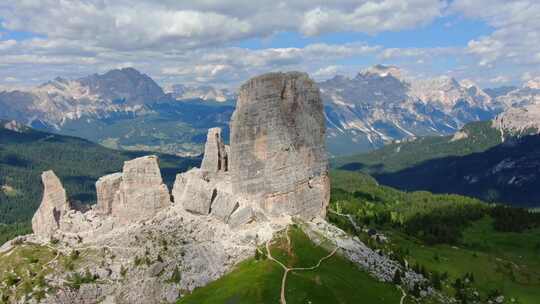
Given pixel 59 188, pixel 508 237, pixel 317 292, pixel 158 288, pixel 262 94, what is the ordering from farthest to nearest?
1. pixel 508 237
2. pixel 59 188
3. pixel 262 94
4. pixel 158 288
5. pixel 317 292

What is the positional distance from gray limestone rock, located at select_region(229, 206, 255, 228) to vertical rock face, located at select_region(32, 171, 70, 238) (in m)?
41.9

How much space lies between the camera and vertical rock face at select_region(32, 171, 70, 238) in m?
118

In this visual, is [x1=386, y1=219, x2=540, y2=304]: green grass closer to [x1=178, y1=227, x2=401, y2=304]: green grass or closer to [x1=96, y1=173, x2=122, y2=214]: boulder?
[x1=178, y1=227, x2=401, y2=304]: green grass

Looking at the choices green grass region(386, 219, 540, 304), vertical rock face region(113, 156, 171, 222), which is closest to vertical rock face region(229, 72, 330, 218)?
vertical rock face region(113, 156, 171, 222)

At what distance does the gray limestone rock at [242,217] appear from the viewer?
104062 mm

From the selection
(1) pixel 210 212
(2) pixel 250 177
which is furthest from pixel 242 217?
(1) pixel 210 212

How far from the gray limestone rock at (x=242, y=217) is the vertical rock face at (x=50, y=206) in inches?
1650

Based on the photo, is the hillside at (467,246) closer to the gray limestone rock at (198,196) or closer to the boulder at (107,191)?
the gray limestone rock at (198,196)

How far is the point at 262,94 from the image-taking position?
4173 inches

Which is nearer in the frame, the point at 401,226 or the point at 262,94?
the point at 262,94

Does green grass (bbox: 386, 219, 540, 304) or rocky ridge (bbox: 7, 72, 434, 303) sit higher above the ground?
rocky ridge (bbox: 7, 72, 434, 303)

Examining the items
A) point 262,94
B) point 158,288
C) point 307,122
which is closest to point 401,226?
point 307,122

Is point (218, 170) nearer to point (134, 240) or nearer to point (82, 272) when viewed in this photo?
point (134, 240)

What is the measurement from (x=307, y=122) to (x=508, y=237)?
314 feet
